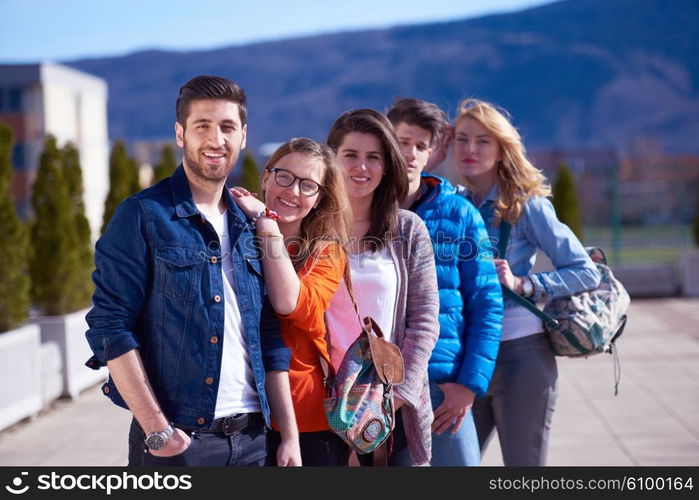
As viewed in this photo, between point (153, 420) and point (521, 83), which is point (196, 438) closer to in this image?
point (153, 420)

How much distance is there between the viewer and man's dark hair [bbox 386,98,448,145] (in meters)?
3.25

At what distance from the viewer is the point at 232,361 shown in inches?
91.1

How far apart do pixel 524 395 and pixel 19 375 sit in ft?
15.3

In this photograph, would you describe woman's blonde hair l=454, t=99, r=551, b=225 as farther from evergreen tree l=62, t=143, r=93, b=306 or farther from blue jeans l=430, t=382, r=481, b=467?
evergreen tree l=62, t=143, r=93, b=306

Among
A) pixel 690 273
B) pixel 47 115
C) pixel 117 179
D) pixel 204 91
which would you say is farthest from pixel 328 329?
pixel 47 115

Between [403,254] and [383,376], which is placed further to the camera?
[403,254]

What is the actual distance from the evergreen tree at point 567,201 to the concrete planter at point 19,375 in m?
12.8

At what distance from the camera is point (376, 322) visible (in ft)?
9.04

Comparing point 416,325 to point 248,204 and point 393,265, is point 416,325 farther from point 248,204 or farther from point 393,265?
point 248,204

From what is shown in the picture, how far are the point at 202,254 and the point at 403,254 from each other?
2.60ft

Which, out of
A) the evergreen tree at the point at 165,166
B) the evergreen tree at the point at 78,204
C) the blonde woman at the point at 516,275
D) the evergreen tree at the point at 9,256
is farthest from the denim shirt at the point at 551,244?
the evergreen tree at the point at 165,166

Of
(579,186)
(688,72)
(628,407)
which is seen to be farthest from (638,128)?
(628,407)

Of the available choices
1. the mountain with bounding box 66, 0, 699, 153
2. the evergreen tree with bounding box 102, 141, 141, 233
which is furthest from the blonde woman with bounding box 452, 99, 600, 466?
the mountain with bounding box 66, 0, 699, 153

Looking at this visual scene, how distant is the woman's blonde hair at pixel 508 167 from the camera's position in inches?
133
